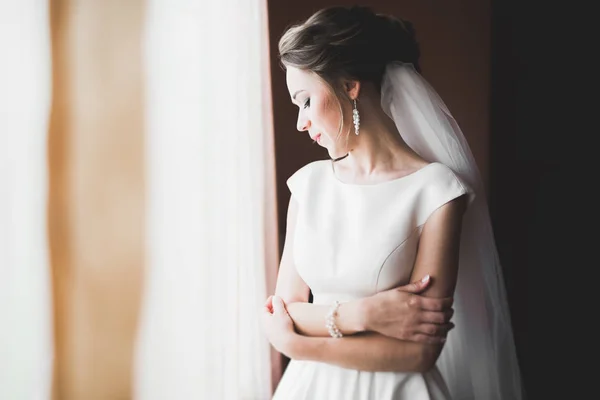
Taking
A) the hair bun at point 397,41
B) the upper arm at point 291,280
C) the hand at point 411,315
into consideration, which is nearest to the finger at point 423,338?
the hand at point 411,315

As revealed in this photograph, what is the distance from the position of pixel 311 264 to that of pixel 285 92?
0.89 m

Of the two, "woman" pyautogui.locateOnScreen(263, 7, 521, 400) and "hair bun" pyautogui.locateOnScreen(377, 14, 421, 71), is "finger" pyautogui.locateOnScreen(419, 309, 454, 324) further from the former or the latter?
"hair bun" pyautogui.locateOnScreen(377, 14, 421, 71)

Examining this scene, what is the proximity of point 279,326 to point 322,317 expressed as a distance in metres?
0.10

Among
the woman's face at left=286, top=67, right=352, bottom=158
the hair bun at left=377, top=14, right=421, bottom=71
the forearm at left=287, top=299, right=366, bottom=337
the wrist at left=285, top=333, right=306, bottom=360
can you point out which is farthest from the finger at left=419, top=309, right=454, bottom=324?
the hair bun at left=377, top=14, right=421, bottom=71

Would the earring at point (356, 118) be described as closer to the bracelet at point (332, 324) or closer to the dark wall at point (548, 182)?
the bracelet at point (332, 324)

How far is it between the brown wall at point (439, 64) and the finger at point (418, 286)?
2.81 ft

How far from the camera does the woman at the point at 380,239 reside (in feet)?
3.76

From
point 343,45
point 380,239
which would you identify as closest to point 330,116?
point 343,45

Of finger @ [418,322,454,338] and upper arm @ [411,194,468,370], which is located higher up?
upper arm @ [411,194,468,370]

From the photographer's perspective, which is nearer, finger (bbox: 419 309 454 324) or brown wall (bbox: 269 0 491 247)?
finger (bbox: 419 309 454 324)

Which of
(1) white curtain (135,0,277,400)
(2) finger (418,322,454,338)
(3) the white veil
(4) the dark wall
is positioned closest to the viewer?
(2) finger (418,322,454,338)

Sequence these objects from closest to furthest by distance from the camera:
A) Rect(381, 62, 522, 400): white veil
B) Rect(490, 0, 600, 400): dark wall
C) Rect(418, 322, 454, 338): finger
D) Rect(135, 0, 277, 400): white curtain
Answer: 1. Rect(418, 322, 454, 338): finger
2. Rect(381, 62, 522, 400): white veil
3. Rect(135, 0, 277, 400): white curtain
4. Rect(490, 0, 600, 400): dark wall

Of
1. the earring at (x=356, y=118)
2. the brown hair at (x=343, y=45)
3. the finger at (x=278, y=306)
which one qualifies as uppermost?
the brown hair at (x=343, y=45)

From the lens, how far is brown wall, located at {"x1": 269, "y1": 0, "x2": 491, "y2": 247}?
195cm
